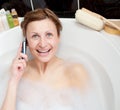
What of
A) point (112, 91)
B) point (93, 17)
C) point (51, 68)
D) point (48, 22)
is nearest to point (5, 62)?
point (51, 68)

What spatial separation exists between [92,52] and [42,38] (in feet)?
1.29

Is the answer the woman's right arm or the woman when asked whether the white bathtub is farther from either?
the woman's right arm

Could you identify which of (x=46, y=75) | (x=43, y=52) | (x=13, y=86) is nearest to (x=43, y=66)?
(x=46, y=75)

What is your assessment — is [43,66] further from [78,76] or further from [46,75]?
[78,76]

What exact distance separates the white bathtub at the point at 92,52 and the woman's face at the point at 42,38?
303mm

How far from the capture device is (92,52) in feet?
5.22

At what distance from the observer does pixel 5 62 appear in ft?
5.73

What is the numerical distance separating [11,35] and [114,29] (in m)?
0.69

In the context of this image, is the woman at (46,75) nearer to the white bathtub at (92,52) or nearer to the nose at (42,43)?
the nose at (42,43)

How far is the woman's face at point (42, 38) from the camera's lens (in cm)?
134

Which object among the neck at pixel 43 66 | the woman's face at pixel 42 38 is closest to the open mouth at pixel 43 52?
the woman's face at pixel 42 38

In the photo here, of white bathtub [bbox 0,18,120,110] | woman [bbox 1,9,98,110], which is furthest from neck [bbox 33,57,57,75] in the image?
white bathtub [bbox 0,18,120,110]

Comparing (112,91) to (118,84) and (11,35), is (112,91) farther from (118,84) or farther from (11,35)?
(11,35)

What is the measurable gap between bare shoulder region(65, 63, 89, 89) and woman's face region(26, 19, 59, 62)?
0.56 ft
